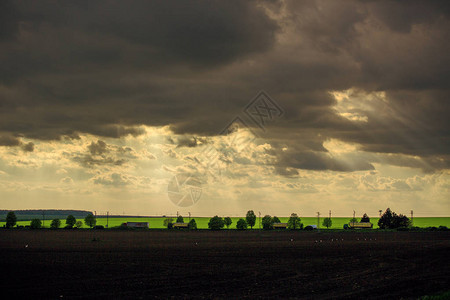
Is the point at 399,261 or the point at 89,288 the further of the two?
the point at 399,261

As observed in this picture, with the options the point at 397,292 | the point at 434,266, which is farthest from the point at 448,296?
the point at 434,266

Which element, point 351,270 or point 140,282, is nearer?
point 140,282

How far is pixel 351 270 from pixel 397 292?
13.6m

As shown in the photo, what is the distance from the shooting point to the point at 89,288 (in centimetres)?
3575

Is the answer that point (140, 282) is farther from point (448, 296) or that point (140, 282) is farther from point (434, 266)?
point (434, 266)

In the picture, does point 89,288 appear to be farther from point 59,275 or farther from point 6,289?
point 59,275

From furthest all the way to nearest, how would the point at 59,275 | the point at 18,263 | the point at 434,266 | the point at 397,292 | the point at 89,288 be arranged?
the point at 18,263
the point at 434,266
the point at 59,275
the point at 89,288
the point at 397,292

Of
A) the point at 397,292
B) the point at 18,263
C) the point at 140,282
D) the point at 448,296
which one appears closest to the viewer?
the point at 448,296

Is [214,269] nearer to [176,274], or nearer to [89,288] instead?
[176,274]

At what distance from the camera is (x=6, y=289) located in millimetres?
35406

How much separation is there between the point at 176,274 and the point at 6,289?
1469 centimetres

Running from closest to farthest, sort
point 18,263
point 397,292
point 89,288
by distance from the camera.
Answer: point 397,292
point 89,288
point 18,263

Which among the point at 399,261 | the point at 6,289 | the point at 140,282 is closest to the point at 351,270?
the point at 399,261

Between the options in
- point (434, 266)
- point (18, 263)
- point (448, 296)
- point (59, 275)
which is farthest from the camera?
point (18, 263)
